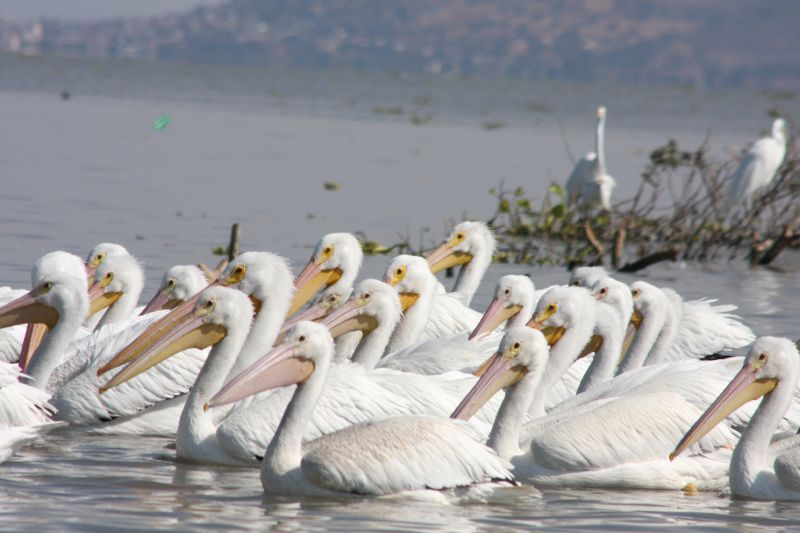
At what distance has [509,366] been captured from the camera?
531 cm

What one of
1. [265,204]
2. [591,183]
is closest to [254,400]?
[591,183]

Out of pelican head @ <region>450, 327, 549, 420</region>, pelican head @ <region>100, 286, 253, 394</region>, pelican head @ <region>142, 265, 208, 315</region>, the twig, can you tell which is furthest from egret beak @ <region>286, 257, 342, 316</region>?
the twig

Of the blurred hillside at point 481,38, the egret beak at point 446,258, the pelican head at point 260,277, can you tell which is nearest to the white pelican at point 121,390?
the pelican head at point 260,277

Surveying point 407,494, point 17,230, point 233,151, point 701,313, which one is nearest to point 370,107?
point 233,151

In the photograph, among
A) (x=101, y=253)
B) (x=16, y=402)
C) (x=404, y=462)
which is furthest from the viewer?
(x=101, y=253)

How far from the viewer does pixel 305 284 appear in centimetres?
739

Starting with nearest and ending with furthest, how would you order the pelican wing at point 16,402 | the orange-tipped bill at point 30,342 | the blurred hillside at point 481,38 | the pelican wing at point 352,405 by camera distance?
the pelican wing at point 16,402, the pelican wing at point 352,405, the orange-tipped bill at point 30,342, the blurred hillside at point 481,38

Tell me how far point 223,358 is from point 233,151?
1563 cm

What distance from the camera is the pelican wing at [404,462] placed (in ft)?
15.7

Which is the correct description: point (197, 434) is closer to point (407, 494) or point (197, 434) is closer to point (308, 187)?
point (407, 494)

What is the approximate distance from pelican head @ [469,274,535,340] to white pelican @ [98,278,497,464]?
844mm

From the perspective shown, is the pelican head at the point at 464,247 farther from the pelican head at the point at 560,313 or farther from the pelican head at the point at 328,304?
the pelican head at the point at 560,313

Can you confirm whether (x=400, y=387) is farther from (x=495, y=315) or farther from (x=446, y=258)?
(x=446, y=258)

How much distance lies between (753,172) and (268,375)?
9.71 m
